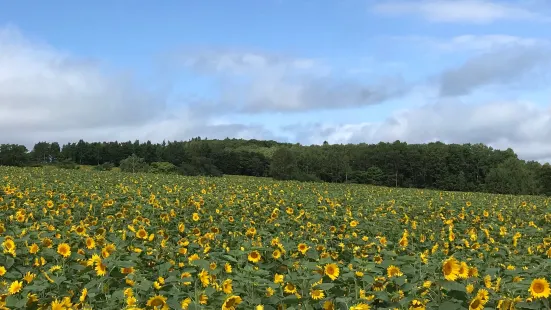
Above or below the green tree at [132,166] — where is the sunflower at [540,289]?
below

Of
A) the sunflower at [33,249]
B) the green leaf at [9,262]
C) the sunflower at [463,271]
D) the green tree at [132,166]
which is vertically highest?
the green tree at [132,166]

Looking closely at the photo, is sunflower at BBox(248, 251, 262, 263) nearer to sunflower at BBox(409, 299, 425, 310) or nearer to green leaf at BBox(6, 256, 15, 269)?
sunflower at BBox(409, 299, 425, 310)

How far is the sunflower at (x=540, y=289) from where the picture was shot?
3.23 metres

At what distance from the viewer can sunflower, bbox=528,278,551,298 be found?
10.6 feet

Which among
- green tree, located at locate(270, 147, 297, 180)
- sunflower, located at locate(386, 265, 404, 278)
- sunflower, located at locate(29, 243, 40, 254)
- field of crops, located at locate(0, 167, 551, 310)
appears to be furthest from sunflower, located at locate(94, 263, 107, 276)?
green tree, located at locate(270, 147, 297, 180)

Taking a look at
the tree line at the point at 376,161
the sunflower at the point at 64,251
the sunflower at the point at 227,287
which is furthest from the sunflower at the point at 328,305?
the tree line at the point at 376,161

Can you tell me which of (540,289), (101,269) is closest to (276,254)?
(101,269)

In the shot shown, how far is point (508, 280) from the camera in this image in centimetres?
447

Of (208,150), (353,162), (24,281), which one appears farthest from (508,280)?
(353,162)

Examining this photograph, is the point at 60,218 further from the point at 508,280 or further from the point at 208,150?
the point at 208,150

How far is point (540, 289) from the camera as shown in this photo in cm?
327

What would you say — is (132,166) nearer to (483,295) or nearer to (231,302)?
A: (231,302)

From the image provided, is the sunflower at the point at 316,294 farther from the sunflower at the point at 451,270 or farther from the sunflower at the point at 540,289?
the sunflower at the point at 540,289

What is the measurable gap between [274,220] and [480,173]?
90.5 meters
